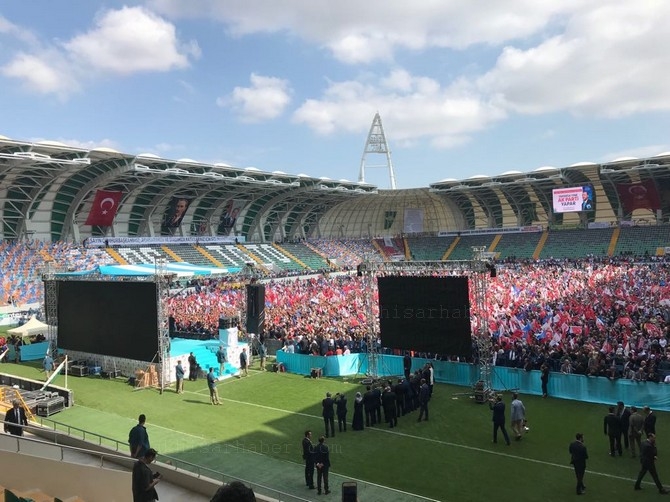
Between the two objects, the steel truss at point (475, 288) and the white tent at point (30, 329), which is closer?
the steel truss at point (475, 288)

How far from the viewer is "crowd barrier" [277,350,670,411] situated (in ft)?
45.4

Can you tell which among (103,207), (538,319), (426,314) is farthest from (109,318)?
(103,207)

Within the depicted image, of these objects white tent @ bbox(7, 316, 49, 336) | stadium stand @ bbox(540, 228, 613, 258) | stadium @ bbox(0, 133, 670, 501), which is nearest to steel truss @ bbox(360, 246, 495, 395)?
stadium @ bbox(0, 133, 670, 501)

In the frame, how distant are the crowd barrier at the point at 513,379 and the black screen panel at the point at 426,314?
4.51 feet

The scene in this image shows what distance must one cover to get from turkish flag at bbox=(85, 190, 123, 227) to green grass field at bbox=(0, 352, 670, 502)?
3348cm

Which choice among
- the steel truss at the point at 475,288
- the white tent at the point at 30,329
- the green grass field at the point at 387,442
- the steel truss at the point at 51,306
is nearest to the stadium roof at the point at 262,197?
the white tent at the point at 30,329

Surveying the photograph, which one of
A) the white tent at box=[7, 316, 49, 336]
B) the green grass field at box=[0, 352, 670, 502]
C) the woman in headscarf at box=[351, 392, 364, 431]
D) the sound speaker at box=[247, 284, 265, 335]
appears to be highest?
the sound speaker at box=[247, 284, 265, 335]

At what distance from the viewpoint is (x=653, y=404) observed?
13711 millimetres

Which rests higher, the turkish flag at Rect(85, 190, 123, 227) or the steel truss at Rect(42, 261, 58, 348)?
the turkish flag at Rect(85, 190, 123, 227)

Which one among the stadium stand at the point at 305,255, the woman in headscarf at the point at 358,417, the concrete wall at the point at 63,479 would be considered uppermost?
the stadium stand at the point at 305,255

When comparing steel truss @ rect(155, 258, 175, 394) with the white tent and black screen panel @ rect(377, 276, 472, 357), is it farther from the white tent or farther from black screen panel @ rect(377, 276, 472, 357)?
the white tent

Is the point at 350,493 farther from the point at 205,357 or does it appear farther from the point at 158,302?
the point at 205,357

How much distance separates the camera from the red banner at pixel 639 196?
2122 inches

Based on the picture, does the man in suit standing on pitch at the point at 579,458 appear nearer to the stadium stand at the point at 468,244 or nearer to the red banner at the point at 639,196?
the red banner at the point at 639,196
